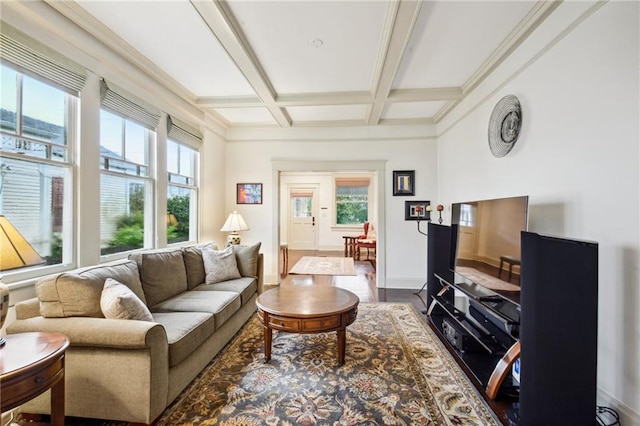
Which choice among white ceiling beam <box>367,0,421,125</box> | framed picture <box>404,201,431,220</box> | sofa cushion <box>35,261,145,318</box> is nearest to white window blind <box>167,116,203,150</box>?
sofa cushion <box>35,261,145,318</box>

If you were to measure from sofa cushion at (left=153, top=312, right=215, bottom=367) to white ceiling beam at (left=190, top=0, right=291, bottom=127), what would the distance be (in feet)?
7.47

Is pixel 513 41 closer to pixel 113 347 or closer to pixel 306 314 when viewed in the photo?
pixel 306 314

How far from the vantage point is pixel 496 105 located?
2.73 m

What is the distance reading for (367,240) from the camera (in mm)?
6965

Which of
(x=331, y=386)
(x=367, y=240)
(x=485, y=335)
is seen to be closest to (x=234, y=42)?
(x=331, y=386)

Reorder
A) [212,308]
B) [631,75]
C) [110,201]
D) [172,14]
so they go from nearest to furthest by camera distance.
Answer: [631,75] < [172,14] < [212,308] < [110,201]

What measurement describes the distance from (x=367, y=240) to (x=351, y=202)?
2.17m

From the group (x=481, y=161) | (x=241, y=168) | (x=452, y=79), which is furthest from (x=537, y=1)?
(x=241, y=168)

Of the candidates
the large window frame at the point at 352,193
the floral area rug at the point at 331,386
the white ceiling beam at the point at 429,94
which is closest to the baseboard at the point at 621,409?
the floral area rug at the point at 331,386

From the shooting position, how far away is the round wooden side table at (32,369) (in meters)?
1.08

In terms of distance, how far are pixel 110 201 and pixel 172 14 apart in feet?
5.77

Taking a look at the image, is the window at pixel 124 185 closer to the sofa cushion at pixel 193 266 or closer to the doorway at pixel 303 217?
the sofa cushion at pixel 193 266

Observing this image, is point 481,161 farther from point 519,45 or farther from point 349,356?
point 349,356

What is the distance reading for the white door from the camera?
29.2 ft
